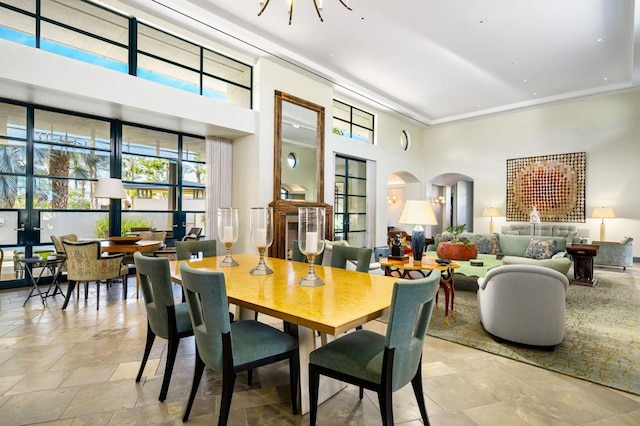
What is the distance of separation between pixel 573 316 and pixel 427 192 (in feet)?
23.9

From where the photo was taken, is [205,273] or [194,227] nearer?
[205,273]

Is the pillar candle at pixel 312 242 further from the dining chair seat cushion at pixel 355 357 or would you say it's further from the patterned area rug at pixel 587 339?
the patterned area rug at pixel 587 339

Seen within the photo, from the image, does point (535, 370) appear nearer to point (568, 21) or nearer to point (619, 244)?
point (568, 21)

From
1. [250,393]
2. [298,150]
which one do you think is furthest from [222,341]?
[298,150]

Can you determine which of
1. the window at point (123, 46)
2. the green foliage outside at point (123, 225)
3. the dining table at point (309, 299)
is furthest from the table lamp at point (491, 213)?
the green foliage outside at point (123, 225)

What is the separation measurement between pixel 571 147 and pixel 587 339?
692cm

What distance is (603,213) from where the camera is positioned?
7367 mm

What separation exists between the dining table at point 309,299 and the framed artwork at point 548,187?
832cm

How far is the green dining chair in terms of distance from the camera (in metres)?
1.40

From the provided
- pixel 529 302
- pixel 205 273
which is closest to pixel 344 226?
pixel 529 302

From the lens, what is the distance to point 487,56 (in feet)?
20.2

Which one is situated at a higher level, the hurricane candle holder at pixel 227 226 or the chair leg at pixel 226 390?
the hurricane candle holder at pixel 227 226

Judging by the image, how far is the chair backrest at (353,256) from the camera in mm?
2566

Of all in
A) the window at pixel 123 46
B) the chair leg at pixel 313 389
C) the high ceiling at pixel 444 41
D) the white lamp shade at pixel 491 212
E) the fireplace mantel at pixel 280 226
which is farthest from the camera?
the white lamp shade at pixel 491 212
